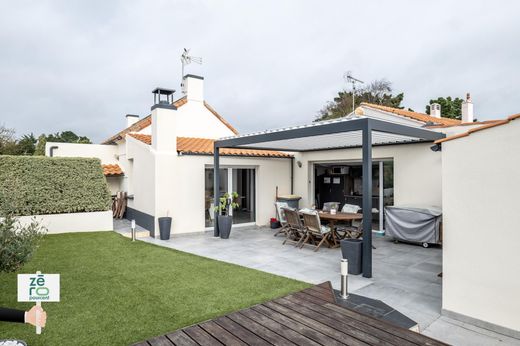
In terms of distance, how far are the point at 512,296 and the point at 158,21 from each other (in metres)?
13.5

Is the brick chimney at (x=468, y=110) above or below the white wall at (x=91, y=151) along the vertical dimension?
above

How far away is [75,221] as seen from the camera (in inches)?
435

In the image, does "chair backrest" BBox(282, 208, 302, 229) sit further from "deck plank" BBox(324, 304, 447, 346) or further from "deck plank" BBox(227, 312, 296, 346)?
"deck plank" BBox(227, 312, 296, 346)

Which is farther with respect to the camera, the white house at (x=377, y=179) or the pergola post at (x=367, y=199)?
the pergola post at (x=367, y=199)

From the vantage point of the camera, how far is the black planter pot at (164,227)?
34.2ft

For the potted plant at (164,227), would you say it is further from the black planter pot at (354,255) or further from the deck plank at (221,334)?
the deck plank at (221,334)

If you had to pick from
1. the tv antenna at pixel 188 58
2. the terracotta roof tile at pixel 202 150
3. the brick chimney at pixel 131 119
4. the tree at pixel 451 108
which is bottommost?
the terracotta roof tile at pixel 202 150

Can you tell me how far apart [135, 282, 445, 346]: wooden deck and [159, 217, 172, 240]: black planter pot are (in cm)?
713

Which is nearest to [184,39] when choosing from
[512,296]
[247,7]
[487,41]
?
[247,7]

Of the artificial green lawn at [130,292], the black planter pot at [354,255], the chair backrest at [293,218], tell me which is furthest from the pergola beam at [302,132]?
the artificial green lawn at [130,292]

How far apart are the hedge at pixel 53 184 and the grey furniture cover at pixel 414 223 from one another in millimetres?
10014

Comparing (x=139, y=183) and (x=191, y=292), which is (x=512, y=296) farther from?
(x=139, y=183)

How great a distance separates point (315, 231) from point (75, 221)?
27.5 feet

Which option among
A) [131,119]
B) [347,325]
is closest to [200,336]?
[347,325]
